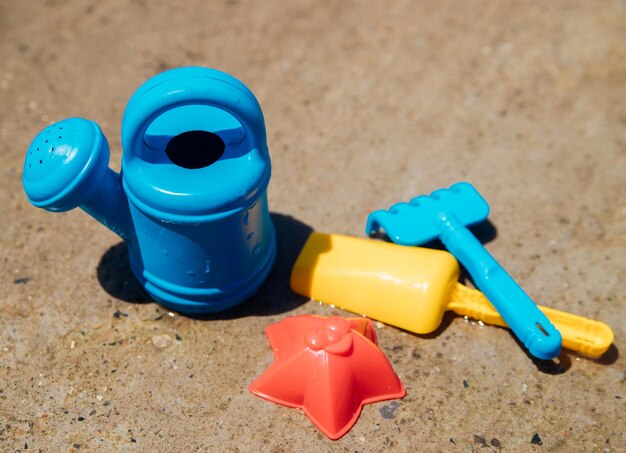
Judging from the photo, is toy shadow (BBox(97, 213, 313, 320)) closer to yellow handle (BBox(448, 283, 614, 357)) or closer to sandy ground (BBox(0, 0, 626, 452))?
sandy ground (BBox(0, 0, 626, 452))

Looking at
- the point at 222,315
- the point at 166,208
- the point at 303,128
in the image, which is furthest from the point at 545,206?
the point at 166,208

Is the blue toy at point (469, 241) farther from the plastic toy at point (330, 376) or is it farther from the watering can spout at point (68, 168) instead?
the watering can spout at point (68, 168)

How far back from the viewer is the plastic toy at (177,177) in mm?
1654

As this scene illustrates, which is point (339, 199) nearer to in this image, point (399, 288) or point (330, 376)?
point (399, 288)

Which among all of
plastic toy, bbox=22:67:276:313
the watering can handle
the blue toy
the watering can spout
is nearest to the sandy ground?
the blue toy

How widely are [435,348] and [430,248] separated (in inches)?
13.1

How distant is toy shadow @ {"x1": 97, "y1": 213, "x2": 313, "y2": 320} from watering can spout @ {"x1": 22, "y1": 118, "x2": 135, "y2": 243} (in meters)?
0.42

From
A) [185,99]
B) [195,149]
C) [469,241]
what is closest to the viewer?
[185,99]

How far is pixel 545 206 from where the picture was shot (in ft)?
7.96

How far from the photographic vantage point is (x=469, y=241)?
6.77ft

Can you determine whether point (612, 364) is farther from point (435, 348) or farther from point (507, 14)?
point (507, 14)

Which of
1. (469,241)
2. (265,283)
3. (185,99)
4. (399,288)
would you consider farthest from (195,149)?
(469,241)

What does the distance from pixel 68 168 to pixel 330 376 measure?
832mm

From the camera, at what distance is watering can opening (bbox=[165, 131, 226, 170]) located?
187cm
